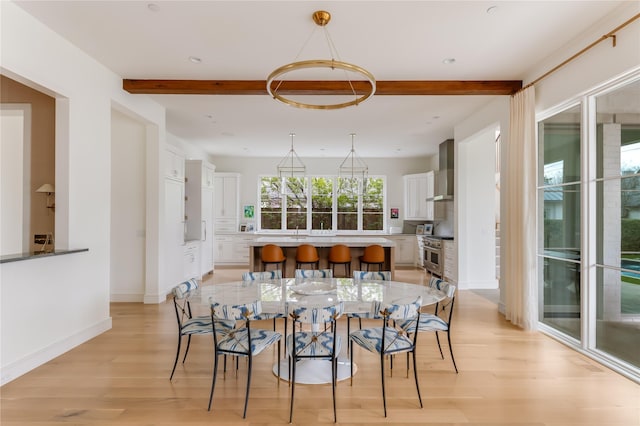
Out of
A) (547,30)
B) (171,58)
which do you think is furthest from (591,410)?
(171,58)

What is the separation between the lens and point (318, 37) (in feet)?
10.6

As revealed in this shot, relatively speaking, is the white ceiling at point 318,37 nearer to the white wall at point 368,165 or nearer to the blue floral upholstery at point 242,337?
the blue floral upholstery at point 242,337

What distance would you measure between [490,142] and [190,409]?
6.27 m

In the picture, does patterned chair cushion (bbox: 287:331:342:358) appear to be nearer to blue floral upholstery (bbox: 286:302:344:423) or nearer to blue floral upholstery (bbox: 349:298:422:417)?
blue floral upholstery (bbox: 286:302:344:423)

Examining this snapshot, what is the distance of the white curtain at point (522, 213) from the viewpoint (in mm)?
3944

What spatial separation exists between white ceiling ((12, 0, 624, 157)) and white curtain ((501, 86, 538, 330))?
22.8 inches

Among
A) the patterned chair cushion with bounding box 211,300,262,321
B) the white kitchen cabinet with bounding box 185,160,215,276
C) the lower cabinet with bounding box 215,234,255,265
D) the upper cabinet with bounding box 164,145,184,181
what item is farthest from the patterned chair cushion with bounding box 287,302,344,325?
the lower cabinet with bounding box 215,234,255,265

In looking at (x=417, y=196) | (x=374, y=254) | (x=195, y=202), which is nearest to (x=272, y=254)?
(x=374, y=254)

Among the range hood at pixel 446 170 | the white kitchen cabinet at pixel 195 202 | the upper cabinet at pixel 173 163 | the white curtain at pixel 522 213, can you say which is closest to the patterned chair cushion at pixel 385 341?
the white curtain at pixel 522 213

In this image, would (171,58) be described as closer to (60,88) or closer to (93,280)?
(60,88)

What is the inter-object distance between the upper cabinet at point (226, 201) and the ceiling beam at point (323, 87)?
4.84 m

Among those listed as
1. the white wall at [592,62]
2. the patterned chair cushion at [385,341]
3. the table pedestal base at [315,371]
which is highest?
the white wall at [592,62]

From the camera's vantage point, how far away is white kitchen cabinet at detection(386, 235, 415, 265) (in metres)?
8.76

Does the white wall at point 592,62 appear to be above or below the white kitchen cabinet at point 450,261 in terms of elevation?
above
